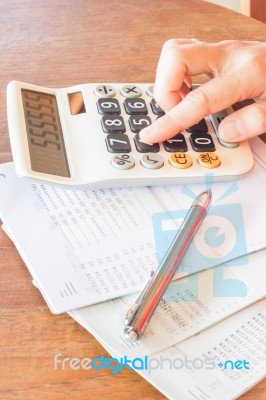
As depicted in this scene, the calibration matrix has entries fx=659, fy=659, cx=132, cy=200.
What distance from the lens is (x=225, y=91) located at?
695 millimetres

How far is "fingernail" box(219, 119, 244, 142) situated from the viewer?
68 cm

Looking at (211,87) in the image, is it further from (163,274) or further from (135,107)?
(163,274)

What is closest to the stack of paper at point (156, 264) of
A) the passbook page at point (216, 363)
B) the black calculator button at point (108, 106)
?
the passbook page at point (216, 363)

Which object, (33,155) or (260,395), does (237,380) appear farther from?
(33,155)

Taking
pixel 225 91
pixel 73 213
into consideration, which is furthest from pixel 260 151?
pixel 73 213

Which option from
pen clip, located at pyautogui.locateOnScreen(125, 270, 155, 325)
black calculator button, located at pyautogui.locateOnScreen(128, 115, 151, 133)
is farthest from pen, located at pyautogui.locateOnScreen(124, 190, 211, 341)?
black calculator button, located at pyautogui.locateOnScreen(128, 115, 151, 133)

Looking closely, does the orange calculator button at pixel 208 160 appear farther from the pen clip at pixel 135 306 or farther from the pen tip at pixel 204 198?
the pen clip at pixel 135 306

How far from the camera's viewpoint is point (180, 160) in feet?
2.11

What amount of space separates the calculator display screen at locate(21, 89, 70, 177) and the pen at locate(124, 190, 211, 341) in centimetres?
13

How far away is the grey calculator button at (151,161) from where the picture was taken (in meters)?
0.64

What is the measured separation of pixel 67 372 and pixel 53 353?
0.07 feet

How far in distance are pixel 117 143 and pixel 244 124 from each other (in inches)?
5.4

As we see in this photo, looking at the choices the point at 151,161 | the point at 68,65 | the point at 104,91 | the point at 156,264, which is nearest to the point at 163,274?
the point at 156,264

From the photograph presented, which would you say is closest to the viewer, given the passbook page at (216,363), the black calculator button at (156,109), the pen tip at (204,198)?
the passbook page at (216,363)
